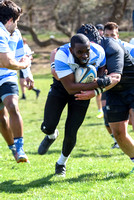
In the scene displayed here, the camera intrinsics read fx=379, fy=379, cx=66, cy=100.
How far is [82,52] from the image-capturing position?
14.8 feet

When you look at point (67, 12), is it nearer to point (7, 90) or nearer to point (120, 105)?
point (7, 90)

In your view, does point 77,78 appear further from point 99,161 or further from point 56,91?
point 99,161

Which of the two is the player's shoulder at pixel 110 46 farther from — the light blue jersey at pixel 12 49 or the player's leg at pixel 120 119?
the light blue jersey at pixel 12 49

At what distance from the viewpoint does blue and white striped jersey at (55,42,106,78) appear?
464 centimetres

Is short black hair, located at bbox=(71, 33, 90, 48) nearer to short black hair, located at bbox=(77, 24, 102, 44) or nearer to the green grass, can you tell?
short black hair, located at bbox=(77, 24, 102, 44)

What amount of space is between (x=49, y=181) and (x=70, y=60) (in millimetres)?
1696

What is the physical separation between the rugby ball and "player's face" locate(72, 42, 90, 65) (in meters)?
0.08

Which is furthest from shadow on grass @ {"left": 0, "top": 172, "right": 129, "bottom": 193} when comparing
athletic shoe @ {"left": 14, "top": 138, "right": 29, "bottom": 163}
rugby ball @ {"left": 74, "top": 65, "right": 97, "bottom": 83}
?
rugby ball @ {"left": 74, "top": 65, "right": 97, "bottom": 83}

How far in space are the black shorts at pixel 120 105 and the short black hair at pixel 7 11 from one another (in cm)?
172

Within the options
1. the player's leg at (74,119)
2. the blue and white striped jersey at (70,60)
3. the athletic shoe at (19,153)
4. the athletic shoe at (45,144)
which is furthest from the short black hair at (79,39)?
the athletic shoe at (45,144)

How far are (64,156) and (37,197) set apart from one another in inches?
43.0

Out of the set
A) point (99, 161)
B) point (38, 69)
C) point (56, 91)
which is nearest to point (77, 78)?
point (56, 91)

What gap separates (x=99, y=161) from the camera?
656 cm

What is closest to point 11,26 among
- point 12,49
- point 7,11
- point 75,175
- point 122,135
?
point 7,11
